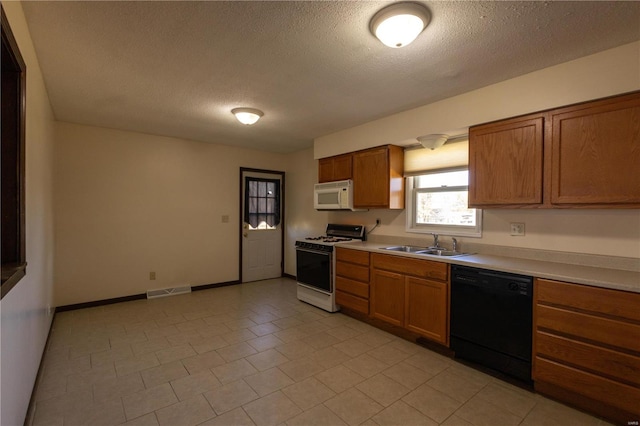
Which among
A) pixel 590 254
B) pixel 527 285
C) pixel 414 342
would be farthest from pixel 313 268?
pixel 590 254

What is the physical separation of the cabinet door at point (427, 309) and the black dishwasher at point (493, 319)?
0.27 feet

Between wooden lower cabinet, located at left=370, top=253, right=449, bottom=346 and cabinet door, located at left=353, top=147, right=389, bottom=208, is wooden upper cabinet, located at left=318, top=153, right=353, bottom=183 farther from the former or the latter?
wooden lower cabinet, located at left=370, top=253, right=449, bottom=346

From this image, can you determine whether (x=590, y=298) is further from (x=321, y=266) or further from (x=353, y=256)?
(x=321, y=266)

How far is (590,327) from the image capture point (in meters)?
1.93

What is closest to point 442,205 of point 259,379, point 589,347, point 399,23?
point 589,347

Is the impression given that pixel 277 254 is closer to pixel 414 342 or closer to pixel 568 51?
pixel 414 342

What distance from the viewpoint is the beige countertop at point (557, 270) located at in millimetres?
1877

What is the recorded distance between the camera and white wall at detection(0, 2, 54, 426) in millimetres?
1440

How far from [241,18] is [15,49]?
3.79 feet

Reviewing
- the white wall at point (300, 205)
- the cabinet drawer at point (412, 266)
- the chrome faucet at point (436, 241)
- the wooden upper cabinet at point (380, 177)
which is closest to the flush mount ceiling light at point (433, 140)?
the wooden upper cabinet at point (380, 177)

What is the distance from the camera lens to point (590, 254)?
2365mm

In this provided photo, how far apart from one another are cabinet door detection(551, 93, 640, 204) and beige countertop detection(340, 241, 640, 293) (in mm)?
500

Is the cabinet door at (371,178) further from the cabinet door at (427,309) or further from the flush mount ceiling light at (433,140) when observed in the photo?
the cabinet door at (427,309)

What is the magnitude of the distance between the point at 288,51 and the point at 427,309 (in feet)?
8.17
